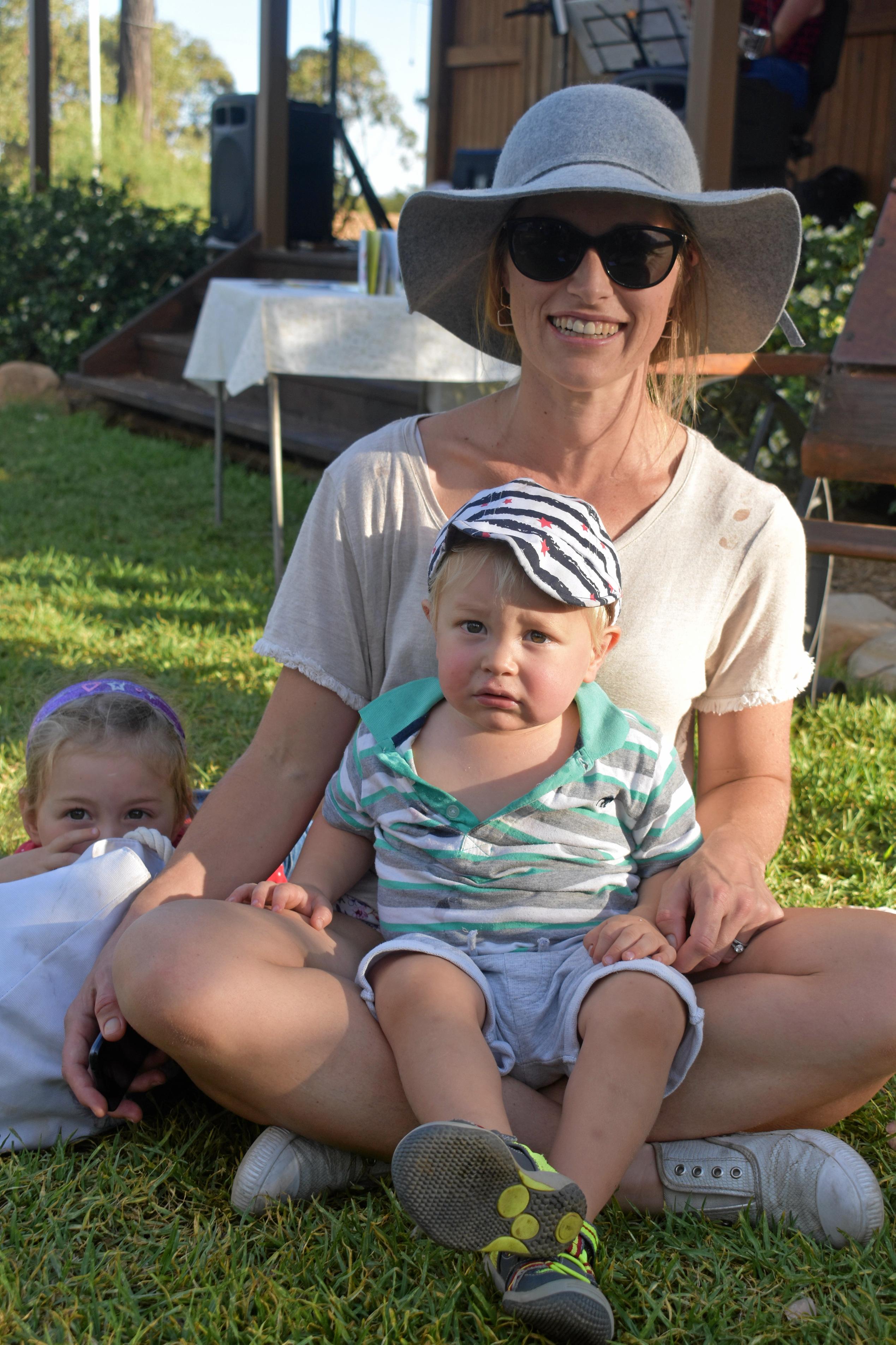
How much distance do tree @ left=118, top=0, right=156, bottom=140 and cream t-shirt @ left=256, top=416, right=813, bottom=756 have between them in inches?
753

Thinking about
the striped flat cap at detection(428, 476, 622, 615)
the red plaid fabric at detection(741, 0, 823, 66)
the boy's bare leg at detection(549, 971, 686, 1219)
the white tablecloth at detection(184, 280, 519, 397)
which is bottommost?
the boy's bare leg at detection(549, 971, 686, 1219)

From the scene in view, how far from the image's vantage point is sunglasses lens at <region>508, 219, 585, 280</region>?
6.09 feet

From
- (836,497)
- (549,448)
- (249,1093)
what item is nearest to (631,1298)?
(249,1093)

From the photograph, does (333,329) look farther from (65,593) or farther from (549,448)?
(549,448)

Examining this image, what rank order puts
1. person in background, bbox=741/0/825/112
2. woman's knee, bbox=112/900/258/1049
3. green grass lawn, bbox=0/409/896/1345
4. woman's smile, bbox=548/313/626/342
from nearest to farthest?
green grass lawn, bbox=0/409/896/1345
woman's knee, bbox=112/900/258/1049
woman's smile, bbox=548/313/626/342
person in background, bbox=741/0/825/112

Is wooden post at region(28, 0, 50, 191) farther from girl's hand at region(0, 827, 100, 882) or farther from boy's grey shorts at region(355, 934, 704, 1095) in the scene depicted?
boy's grey shorts at region(355, 934, 704, 1095)

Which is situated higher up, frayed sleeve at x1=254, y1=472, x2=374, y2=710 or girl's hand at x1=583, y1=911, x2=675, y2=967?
frayed sleeve at x1=254, y1=472, x2=374, y2=710

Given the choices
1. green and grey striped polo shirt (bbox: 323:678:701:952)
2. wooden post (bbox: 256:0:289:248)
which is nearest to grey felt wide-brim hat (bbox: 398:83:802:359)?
green and grey striped polo shirt (bbox: 323:678:701:952)

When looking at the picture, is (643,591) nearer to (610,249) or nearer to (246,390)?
(610,249)

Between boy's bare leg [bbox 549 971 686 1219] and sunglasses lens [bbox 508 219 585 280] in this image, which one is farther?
sunglasses lens [bbox 508 219 585 280]

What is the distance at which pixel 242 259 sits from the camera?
9594 mm

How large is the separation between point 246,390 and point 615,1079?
7.43 m

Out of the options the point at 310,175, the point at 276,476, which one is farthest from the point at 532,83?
the point at 276,476

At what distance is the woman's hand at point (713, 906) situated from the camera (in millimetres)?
1665
